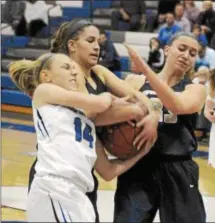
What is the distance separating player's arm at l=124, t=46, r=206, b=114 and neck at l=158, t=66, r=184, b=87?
0.07 metres

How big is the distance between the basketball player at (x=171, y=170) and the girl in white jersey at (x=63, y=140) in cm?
34

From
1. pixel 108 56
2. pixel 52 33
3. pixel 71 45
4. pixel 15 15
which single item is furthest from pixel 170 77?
pixel 15 15

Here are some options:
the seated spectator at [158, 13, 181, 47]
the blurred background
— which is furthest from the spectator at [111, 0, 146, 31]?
the seated spectator at [158, 13, 181, 47]

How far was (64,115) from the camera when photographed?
9.28 ft

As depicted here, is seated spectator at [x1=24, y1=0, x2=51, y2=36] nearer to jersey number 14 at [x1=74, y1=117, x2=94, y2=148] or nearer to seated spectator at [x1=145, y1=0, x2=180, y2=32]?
seated spectator at [x1=145, y1=0, x2=180, y2=32]

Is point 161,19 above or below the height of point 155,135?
below

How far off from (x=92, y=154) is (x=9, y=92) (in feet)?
22.7

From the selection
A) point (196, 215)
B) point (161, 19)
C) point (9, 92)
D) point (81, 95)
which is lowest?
point (9, 92)

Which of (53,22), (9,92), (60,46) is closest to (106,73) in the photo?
(60,46)

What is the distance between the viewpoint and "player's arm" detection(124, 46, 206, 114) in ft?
9.44

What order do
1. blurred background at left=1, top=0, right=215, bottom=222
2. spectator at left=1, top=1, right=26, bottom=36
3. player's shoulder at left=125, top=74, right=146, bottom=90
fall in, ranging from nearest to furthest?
player's shoulder at left=125, top=74, right=146, bottom=90 → blurred background at left=1, top=0, right=215, bottom=222 → spectator at left=1, top=1, right=26, bottom=36

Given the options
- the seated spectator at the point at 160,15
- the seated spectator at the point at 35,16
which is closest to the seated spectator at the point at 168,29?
the seated spectator at the point at 160,15

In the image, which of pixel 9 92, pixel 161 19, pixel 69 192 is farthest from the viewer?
pixel 161 19

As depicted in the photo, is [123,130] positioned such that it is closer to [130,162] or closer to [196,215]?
[130,162]
